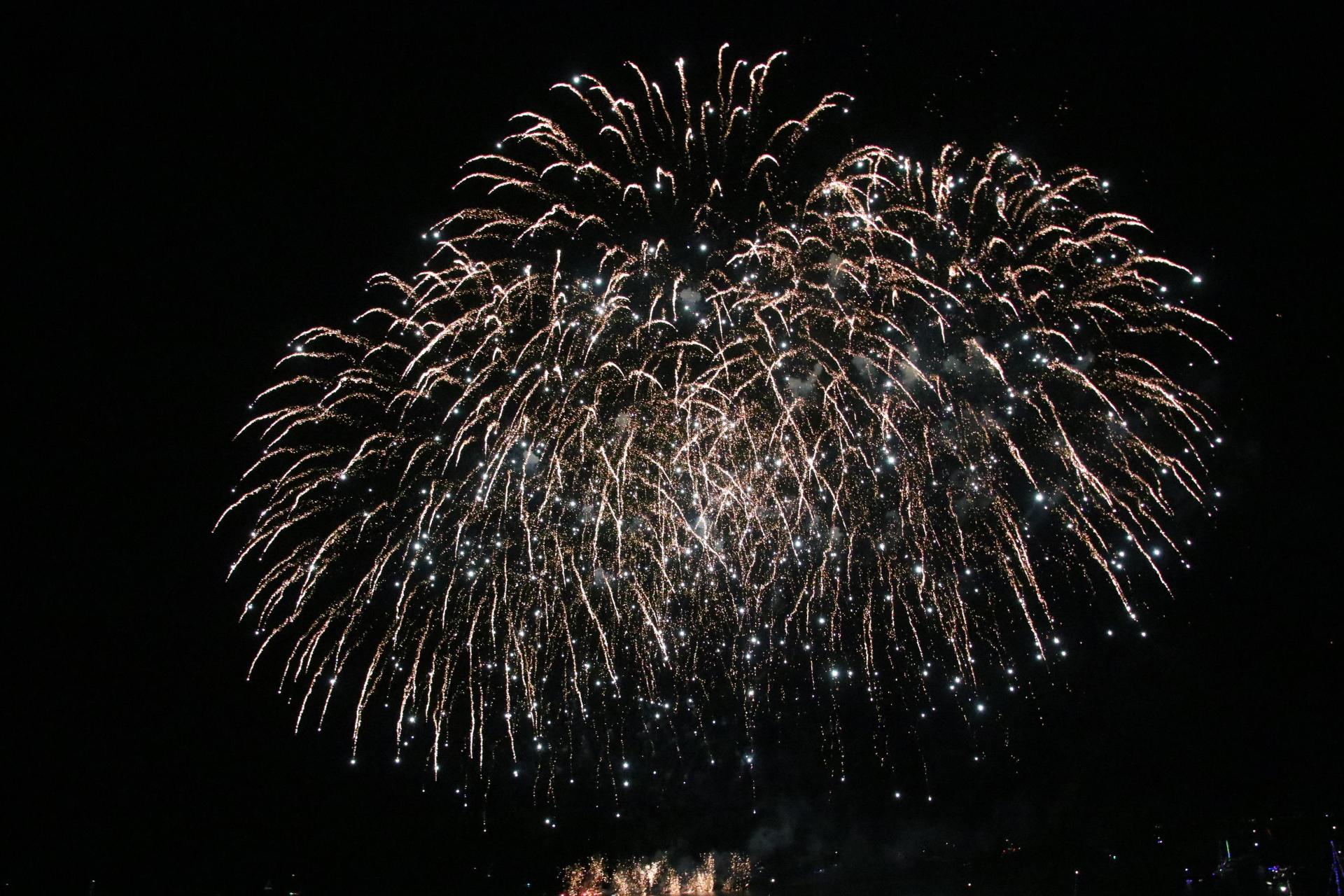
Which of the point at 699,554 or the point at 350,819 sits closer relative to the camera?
the point at 699,554

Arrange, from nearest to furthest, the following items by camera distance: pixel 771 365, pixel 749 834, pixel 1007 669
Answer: pixel 771 365, pixel 1007 669, pixel 749 834

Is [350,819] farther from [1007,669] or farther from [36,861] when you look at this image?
[1007,669]

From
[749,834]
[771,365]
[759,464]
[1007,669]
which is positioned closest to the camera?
[771,365]

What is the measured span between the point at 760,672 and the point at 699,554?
13.9 metres

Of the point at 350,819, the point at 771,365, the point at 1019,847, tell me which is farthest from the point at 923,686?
the point at 350,819

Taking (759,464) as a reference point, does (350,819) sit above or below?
below

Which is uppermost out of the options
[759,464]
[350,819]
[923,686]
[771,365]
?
[771,365]

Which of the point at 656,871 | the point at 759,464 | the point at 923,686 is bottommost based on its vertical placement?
the point at 656,871

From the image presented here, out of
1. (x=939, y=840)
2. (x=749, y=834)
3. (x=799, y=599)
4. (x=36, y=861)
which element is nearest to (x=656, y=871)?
(x=749, y=834)

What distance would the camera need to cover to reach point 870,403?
15000mm

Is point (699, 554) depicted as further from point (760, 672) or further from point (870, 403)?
point (760, 672)

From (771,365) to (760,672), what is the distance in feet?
56.0

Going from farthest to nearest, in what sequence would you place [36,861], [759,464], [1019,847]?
[1019,847], [36,861], [759,464]

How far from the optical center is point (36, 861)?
28.2 meters
